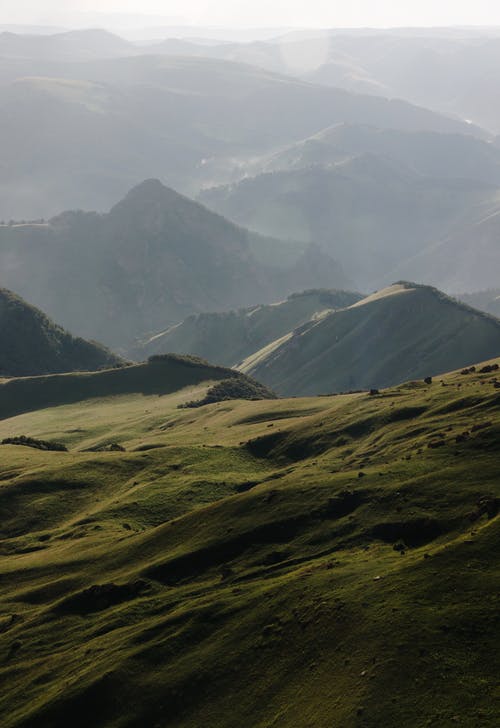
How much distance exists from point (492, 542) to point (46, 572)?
5501 cm

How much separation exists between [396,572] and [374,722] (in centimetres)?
1724

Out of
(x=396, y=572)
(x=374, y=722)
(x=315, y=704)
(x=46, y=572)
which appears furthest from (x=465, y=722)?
(x=46, y=572)

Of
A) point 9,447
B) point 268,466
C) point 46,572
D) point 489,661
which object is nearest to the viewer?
point 489,661

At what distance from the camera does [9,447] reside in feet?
611

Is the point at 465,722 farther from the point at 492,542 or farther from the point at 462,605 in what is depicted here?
the point at 492,542

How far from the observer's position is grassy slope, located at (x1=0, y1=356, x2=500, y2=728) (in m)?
61.5

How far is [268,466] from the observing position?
146 m

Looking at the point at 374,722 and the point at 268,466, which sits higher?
the point at 374,722

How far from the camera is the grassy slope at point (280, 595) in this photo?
61.5 m

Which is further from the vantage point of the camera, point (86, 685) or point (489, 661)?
point (86, 685)

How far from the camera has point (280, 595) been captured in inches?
3000

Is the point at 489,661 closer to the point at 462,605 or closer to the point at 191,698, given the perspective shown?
the point at 462,605

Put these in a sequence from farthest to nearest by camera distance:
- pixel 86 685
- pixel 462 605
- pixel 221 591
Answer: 1. pixel 221 591
2. pixel 86 685
3. pixel 462 605

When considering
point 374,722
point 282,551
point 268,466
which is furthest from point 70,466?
point 374,722
